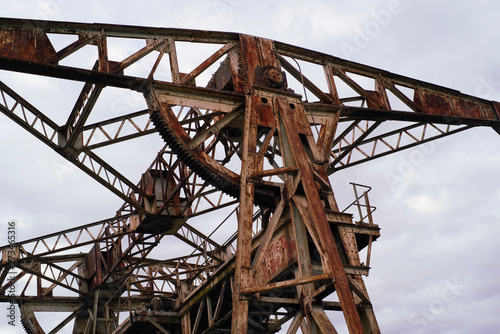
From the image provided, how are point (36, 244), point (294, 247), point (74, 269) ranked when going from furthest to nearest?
point (74, 269) < point (36, 244) < point (294, 247)

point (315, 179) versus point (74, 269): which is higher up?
point (74, 269)

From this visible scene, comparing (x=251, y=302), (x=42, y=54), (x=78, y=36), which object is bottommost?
(x=251, y=302)

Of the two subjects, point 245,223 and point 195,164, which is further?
point 195,164

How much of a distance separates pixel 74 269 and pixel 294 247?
1468cm

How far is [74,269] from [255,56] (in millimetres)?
13530

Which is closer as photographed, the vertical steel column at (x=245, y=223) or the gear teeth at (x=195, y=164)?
the vertical steel column at (x=245, y=223)

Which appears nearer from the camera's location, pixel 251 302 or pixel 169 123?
pixel 251 302

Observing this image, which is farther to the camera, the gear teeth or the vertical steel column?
the gear teeth

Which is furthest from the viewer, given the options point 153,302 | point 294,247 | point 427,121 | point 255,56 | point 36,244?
point 36,244

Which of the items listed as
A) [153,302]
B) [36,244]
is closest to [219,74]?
[153,302]

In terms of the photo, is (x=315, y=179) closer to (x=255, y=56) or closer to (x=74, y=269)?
(x=255, y=56)

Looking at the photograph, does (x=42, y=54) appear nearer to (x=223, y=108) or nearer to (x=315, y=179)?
(x=223, y=108)

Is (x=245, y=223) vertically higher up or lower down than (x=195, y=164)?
lower down

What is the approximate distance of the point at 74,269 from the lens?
79.5ft
